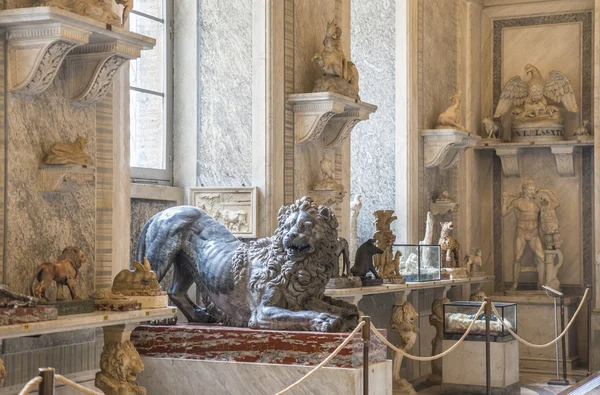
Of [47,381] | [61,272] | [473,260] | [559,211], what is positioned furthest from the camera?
[559,211]

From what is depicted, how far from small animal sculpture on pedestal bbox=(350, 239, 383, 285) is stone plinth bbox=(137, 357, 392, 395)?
2141mm

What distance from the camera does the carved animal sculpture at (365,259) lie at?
8594mm

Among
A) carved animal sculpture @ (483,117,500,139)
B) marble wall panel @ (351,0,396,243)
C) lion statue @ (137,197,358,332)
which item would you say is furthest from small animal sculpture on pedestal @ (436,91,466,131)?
lion statue @ (137,197,358,332)

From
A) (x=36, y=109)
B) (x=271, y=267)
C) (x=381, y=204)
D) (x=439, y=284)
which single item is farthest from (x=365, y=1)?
(x=36, y=109)

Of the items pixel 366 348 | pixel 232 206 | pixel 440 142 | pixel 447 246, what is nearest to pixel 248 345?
pixel 366 348

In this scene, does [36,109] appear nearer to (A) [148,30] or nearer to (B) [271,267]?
(B) [271,267]

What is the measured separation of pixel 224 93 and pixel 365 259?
1.85 meters

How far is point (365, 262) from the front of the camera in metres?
8.66

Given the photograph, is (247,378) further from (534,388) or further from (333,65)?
(534,388)

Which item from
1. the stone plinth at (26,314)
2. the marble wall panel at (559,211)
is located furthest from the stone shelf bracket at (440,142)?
the stone plinth at (26,314)

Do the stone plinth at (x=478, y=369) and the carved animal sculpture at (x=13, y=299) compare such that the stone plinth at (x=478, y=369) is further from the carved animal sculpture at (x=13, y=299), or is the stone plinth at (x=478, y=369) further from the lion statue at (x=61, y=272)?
the carved animal sculpture at (x=13, y=299)

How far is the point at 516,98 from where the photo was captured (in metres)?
13.0

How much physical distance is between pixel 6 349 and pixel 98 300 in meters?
0.56

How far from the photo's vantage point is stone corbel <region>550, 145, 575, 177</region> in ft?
40.9
